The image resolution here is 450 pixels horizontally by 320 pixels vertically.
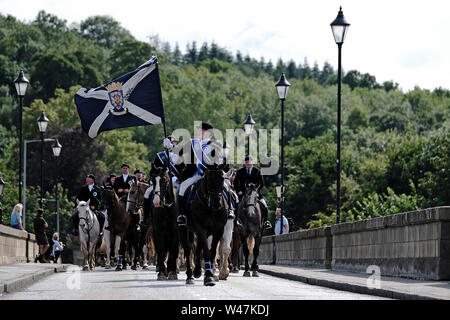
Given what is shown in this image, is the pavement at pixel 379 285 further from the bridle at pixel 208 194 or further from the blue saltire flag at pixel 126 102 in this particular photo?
the blue saltire flag at pixel 126 102

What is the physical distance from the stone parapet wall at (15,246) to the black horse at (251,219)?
7.67 m

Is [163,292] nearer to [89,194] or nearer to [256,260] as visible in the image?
[256,260]

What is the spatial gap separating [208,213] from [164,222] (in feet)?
9.68

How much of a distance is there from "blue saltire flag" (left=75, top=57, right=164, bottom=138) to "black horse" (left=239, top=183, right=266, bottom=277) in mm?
2686

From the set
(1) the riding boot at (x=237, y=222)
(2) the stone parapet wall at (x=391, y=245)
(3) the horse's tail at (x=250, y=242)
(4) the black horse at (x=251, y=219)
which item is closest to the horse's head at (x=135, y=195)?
(3) the horse's tail at (x=250, y=242)

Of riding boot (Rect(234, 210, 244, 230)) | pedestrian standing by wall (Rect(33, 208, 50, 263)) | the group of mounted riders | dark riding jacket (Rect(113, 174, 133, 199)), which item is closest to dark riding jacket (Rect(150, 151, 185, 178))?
the group of mounted riders

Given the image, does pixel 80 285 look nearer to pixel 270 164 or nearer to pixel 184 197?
pixel 184 197

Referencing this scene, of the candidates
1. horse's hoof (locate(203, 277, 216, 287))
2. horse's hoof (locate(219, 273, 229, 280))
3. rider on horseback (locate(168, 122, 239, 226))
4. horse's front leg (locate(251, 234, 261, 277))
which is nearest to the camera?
horse's hoof (locate(203, 277, 216, 287))

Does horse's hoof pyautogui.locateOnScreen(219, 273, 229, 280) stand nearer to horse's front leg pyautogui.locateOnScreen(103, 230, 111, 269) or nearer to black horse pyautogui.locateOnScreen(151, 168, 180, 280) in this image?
black horse pyautogui.locateOnScreen(151, 168, 180, 280)

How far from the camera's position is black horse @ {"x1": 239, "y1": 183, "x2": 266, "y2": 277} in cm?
2523

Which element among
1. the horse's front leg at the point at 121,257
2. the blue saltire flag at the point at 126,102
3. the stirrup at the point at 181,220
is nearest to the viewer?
the stirrup at the point at 181,220

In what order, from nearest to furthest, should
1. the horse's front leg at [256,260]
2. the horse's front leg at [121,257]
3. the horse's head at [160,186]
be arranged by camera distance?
1. the horse's head at [160,186]
2. the horse's front leg at [256,260]
3. the horse's front leg at [121,257]

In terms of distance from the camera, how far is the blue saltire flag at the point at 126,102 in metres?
25.4
